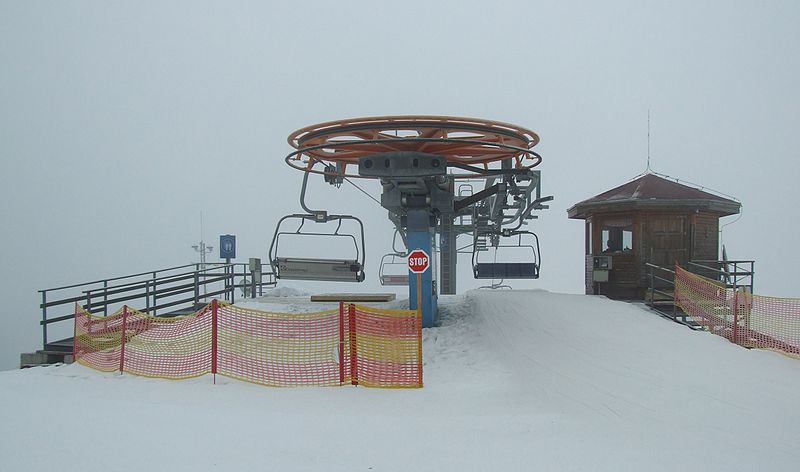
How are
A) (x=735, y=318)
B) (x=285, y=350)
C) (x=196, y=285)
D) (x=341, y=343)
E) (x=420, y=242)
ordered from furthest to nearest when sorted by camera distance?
1. (x=196, y=285)
2. (x=420, y=242)
3. (x=735, y=318)
4. (x=285, y=350)
5. (x=341, y=343)

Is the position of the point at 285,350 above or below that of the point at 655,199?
below

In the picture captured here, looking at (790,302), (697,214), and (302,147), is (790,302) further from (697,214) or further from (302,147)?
(302,147)

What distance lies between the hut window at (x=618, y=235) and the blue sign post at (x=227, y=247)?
10.8m

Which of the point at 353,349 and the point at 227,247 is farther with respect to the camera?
the point at 227,247

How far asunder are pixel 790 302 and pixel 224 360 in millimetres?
10720

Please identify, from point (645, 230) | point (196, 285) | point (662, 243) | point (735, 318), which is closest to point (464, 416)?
point (735, 318)

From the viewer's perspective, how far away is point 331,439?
224 inches

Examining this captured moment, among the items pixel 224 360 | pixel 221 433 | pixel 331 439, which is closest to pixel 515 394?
pixel 331 439

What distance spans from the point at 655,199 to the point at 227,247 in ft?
39.4

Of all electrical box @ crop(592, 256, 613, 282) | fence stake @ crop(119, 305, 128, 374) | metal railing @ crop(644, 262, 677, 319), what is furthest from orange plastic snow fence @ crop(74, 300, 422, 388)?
electrical box @ crop(592, 256, 613, 282)

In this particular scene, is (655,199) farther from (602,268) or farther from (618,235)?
(602,268)

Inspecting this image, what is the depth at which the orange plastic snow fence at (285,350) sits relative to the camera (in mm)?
8109

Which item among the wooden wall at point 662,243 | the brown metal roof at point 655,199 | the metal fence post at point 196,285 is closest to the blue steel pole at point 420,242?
the metal fence post at point 196,285

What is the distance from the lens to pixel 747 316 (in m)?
11.3
